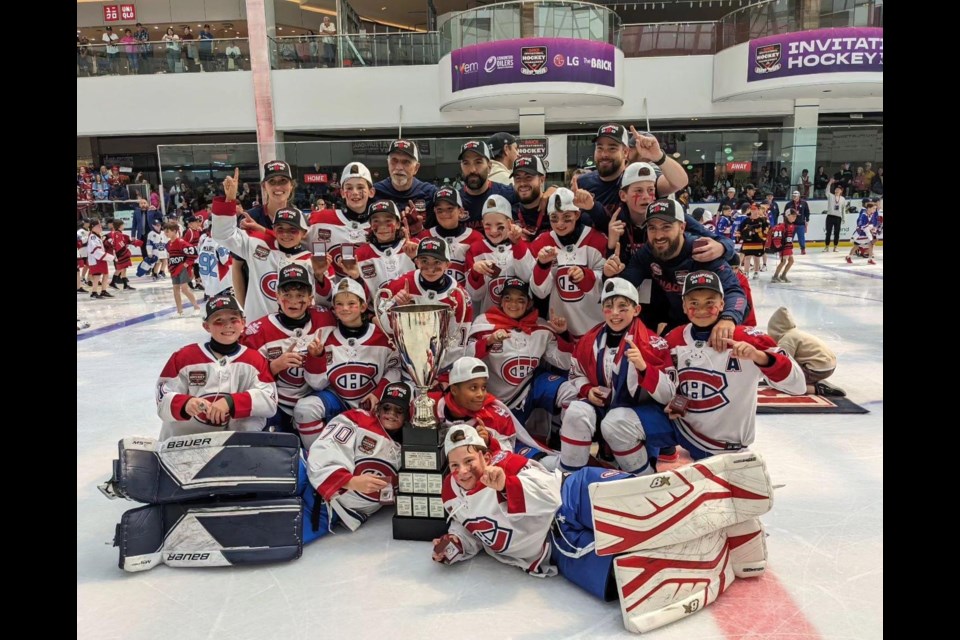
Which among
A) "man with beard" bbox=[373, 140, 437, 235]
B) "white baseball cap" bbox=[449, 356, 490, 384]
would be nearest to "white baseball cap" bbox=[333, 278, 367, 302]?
"white baseball cap" bbox=[449, 356, 490, 384]

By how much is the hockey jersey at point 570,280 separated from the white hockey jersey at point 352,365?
3.27ft

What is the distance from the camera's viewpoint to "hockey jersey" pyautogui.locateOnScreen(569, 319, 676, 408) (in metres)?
3.14

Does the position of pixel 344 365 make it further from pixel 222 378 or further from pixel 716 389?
pixel 716 389

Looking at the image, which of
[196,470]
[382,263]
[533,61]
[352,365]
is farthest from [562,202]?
[533,61]

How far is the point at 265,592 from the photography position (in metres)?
2.53

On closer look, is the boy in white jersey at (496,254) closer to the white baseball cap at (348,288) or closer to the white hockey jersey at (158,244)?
the white baseball cap at (348,288)

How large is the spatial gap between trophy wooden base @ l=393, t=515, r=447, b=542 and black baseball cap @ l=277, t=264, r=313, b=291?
53.4 inches

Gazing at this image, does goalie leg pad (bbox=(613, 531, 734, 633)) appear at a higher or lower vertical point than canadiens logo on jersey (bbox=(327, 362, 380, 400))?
lower

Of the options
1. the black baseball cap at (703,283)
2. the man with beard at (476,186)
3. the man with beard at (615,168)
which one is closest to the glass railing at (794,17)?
the man with beard at (615,168)

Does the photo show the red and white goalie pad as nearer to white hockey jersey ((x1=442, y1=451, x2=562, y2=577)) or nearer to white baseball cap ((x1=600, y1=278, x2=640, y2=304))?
white hockey jersey ((x1=442, y1=451, x2=562, y2=577))

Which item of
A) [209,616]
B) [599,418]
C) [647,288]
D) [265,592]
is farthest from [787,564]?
[209,616]

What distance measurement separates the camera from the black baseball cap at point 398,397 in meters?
3.10

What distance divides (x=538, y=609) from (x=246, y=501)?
4.36ft

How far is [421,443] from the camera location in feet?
9.47
